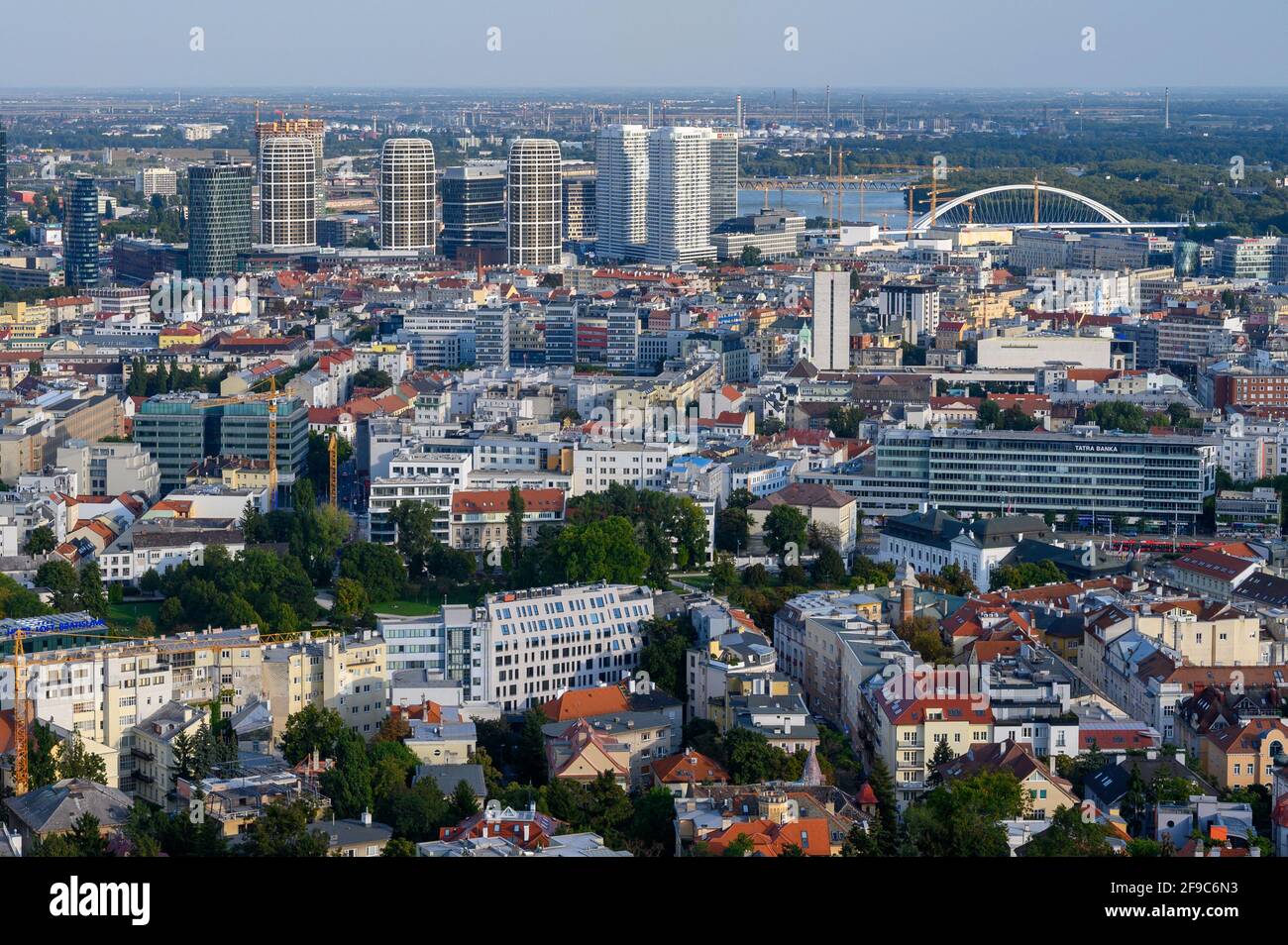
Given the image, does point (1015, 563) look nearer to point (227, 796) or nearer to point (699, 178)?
point (227, 796)

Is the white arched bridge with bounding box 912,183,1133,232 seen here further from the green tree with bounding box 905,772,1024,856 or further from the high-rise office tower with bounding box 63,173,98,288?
the green tree with bounding box 905,772,1024,856

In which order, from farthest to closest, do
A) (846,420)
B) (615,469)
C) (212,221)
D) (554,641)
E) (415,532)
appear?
(212,221) < (846,420) < (615,469) < (415,532) < (554,641)

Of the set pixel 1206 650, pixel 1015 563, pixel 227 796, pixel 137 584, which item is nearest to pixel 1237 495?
pixel 1015 563

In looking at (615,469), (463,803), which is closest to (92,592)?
(615,469)

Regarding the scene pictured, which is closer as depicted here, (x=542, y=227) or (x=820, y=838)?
(x=820, y=838)

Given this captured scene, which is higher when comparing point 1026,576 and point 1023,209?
point 1023,209

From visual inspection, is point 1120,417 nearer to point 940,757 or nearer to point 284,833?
point 940,757
